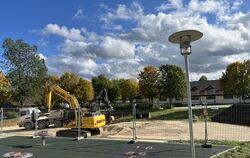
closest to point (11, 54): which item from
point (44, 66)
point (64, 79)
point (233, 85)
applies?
point (44, 66)

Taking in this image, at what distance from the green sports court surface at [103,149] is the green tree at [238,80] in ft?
146

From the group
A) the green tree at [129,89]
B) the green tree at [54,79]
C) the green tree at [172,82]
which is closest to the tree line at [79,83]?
the green tree at [172,82]

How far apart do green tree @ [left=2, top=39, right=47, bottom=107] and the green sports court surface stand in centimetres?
4461

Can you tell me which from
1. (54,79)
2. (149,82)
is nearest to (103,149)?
(149,82)

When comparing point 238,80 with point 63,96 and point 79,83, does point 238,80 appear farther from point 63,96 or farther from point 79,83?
point 63,96

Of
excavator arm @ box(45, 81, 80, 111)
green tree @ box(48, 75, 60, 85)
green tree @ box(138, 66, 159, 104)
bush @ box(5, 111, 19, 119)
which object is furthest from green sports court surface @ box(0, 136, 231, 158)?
green tree @ box(48, 75, 60, 85)

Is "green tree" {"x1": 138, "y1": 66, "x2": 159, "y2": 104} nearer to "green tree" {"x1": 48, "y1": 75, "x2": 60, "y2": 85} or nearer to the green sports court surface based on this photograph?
"green tree" {"x1": 48, "y1": 75, "x2": 60, "y2": 85}

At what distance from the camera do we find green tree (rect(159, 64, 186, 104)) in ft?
187

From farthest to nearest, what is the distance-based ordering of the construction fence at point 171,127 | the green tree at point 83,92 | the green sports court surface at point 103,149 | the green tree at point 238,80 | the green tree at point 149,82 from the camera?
1. the green tree at point 83,92
2. the green tree at point 149,82
3. the green tree at point 238,80
4. the construction fence at point 171,127
5. the green sports court surface at point 103,149

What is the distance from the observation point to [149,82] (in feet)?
209

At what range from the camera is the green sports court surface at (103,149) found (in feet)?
38.0

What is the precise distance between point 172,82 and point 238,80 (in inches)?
417

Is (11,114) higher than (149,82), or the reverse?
(149,82)

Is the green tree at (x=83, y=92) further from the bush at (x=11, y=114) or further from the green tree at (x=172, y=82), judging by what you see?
the bush at (x=11, y=114)
